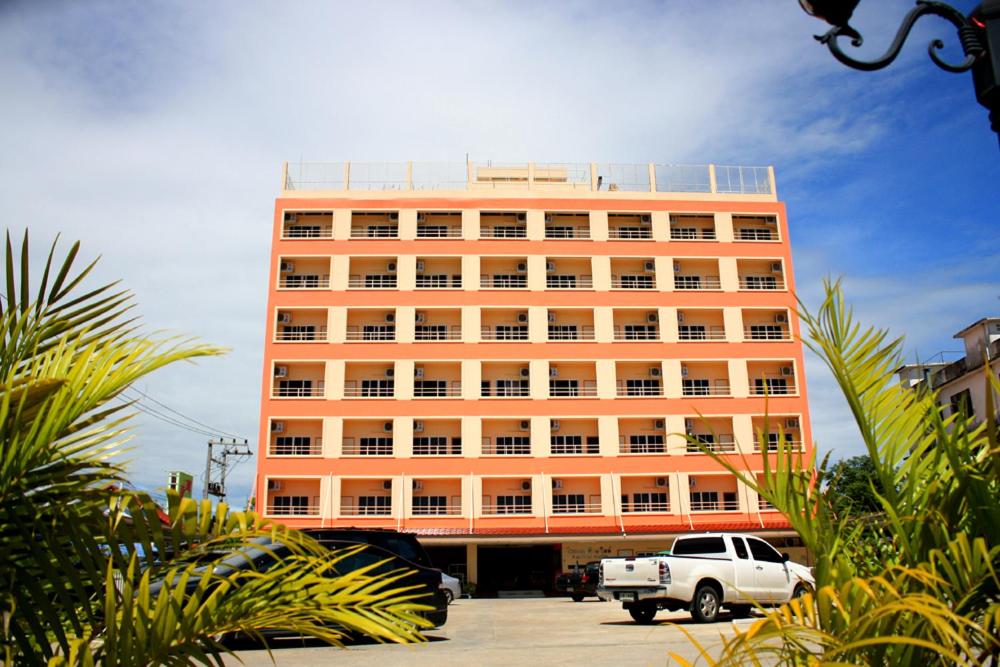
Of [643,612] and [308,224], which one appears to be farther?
[308,224]

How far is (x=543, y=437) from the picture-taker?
Answer: 43.6 m

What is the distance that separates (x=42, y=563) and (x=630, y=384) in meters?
43.8

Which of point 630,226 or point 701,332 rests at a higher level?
point 630,226

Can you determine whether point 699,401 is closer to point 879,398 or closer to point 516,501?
point 516,501

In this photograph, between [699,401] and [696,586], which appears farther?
[699,401]

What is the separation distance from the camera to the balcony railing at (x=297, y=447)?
141ft

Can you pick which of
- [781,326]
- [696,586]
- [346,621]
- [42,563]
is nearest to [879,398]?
[346,621]

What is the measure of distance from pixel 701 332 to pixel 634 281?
4.76 metres

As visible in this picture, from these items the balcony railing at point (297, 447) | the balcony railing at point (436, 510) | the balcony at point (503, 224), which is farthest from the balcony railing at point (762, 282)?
the balcony railing at point (297, 447)

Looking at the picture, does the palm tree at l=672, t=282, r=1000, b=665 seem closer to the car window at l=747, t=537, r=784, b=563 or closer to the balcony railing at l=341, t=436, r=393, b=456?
the car window at l=747, t=537, r=784, b=563

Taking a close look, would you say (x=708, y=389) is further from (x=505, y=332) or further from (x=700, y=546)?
(x=700, y=546)

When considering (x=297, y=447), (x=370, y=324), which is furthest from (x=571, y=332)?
(x=297, y=447)

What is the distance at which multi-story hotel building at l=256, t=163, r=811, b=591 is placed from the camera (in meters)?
42.7

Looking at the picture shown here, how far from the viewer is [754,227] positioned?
48125 mm
